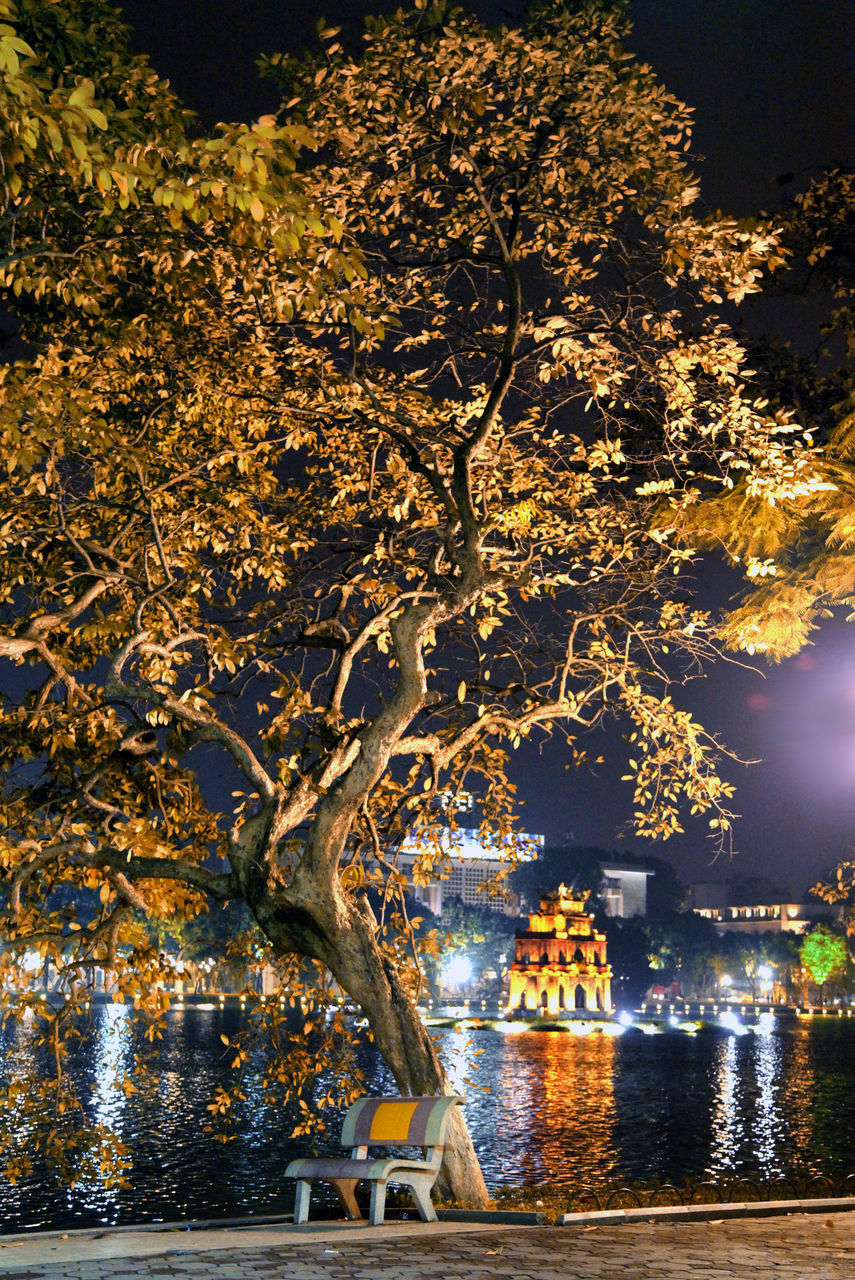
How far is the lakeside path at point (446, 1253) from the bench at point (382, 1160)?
31 centimetres

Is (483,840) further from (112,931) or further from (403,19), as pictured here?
(403,19)

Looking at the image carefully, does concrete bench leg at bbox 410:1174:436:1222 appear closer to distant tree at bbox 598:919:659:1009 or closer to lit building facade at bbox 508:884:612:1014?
lit building facade at bbox 508:884:612:1014

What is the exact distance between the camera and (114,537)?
42.5ft

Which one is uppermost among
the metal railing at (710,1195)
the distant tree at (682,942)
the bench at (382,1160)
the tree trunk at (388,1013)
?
the distant tree at (682,942)

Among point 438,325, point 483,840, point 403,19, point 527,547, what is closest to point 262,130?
point 403,19

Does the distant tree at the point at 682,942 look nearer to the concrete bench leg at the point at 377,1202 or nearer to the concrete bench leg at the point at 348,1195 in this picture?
the concrete bench leg at the point at 348,1195

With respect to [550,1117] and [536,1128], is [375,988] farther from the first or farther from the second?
[550,1117]

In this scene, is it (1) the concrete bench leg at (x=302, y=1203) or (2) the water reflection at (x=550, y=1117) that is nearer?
(1) the concrete bench leg at (x=302, y=1203)

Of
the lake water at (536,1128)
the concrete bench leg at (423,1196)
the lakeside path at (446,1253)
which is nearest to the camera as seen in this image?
the lakeside path at (446,1253)

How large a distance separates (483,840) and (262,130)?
1003 centimetres

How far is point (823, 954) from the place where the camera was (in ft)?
526

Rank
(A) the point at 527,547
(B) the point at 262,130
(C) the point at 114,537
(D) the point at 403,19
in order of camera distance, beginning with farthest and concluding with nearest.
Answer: (A) the point at 527,547
(C) the point at 114,537
(D) the point at 403,19
(B) the point at 262,130

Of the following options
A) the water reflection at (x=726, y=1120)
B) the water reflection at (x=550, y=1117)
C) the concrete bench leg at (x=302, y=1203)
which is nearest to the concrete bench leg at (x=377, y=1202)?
the concrete bench leg at (x=302, y=1203)

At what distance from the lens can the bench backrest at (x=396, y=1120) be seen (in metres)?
10.0
